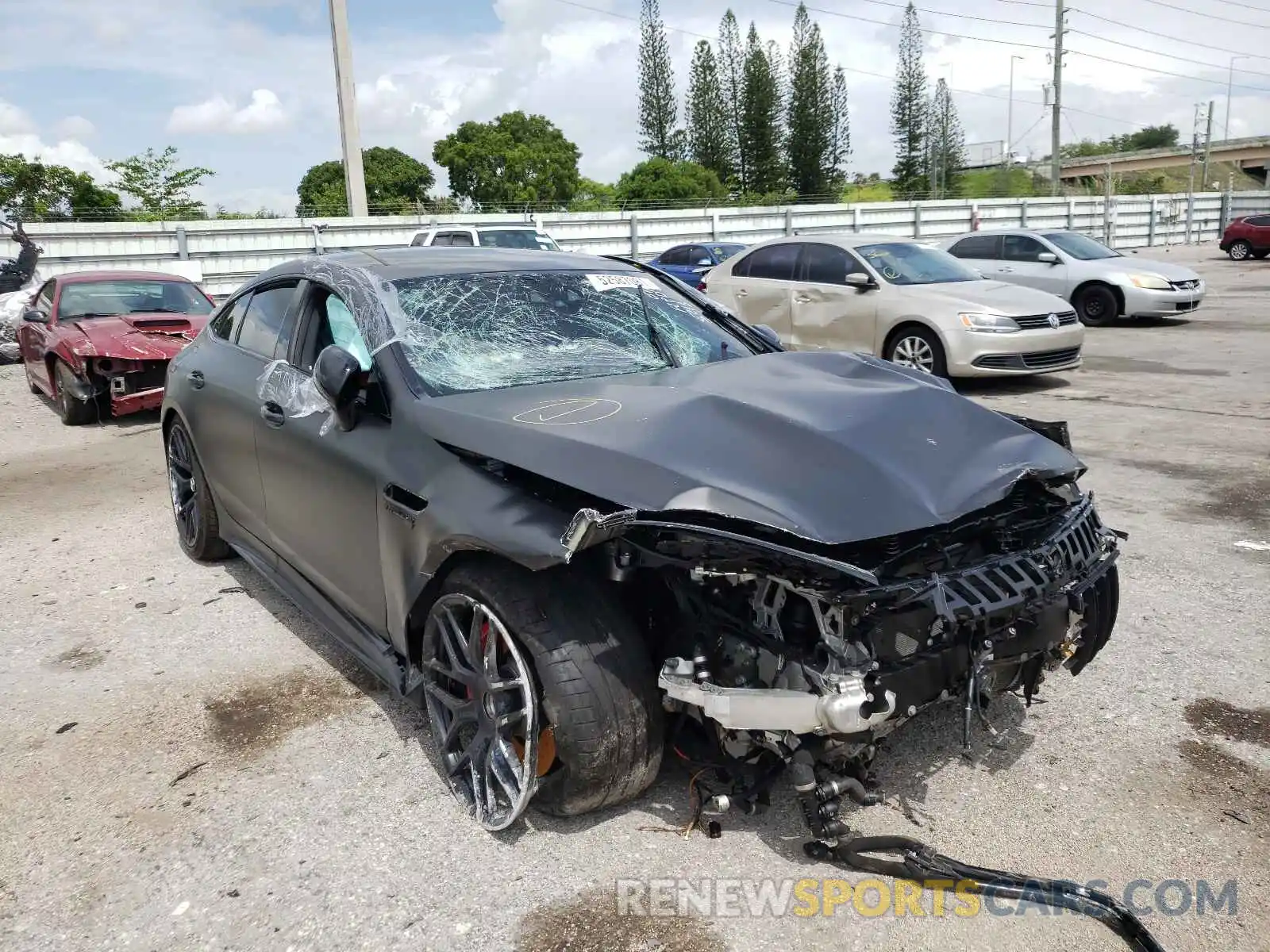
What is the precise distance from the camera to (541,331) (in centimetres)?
360

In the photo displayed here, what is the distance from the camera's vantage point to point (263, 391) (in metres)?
4.00

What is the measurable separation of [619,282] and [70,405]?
26.4 ft

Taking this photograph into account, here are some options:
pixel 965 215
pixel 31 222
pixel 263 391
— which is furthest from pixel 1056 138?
pixel 263 391

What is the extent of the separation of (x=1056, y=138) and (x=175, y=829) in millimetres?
54922

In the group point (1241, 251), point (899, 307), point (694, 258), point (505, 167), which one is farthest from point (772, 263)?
point (505, 167)

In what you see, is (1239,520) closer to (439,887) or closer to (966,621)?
(966,621)

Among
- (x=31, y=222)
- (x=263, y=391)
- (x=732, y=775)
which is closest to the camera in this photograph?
(x=732, y=775)

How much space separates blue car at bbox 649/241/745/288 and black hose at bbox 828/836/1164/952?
1623 cm

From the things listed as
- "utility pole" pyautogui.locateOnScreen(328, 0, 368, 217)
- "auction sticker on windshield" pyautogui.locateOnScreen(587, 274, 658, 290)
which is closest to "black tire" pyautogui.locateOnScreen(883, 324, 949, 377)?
"auction sticker on windshield" pyautogui.locateOnScreen(587, 274, 658, 290)

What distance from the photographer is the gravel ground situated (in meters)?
2.44

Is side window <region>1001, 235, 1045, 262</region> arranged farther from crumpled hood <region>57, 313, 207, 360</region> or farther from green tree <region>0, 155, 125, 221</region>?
green tree <region>0, 155, 125, 221</region>

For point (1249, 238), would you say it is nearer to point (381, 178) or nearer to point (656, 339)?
point (656, 339)

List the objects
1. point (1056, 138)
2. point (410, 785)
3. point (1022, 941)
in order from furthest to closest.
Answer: point (1056, 138)
point (410, 785)
point (1022, 941)

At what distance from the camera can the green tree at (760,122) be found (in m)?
68.9
